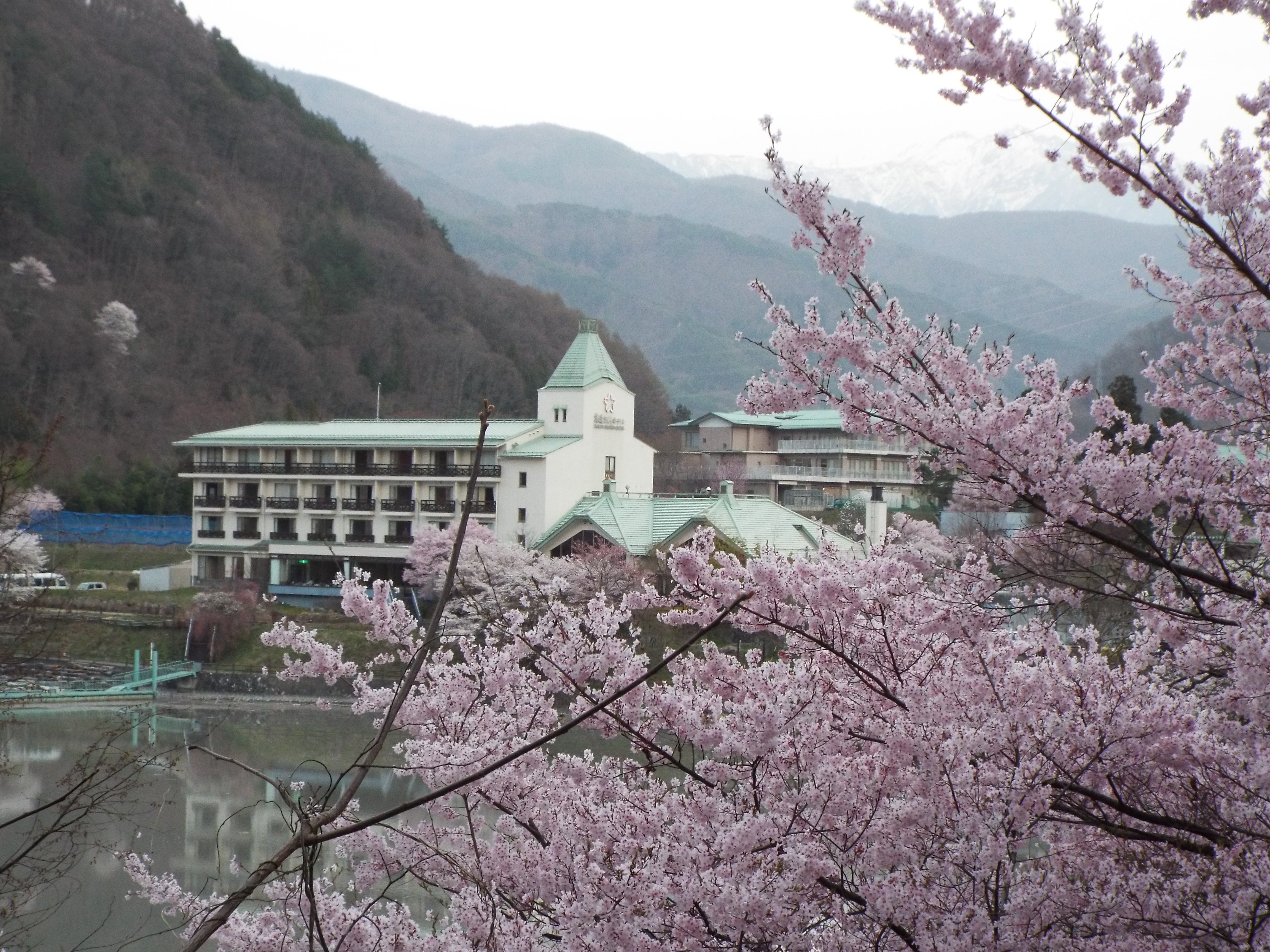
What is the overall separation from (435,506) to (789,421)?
14.1m

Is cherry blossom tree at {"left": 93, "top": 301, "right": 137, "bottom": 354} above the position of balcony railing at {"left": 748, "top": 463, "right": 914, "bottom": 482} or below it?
above

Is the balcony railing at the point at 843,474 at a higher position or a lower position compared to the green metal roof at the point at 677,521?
higher

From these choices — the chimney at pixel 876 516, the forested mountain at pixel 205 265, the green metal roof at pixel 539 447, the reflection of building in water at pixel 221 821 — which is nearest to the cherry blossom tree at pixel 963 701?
the reflection of building in water at pixel 221 821

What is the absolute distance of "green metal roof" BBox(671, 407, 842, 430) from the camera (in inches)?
1372

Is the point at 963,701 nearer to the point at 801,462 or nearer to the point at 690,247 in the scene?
the point at 801,462

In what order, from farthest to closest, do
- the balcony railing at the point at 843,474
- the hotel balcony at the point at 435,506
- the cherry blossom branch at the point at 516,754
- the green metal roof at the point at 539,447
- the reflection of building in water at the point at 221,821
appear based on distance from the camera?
the balcony railing at the point at 843,474 → the hotel balcony at the point at 435,506 → the green metal roof at the point at 539,447 → the reflection of building in water at the point at 221,821 → the cherry blossom branch at the point at 516,754

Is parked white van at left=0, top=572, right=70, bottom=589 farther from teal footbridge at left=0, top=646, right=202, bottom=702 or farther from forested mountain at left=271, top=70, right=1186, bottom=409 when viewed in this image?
forested mountain at left=271, top=70, right=1186, bottom=409

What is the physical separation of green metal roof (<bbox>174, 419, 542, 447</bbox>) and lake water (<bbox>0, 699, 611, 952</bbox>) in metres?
7.81

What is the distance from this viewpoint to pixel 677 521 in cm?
2267

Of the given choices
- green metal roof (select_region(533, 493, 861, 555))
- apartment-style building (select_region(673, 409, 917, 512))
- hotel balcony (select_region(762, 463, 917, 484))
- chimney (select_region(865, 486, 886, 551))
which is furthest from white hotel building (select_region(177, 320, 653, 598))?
hotel balcony (select_region(762, 463, 917, 484))

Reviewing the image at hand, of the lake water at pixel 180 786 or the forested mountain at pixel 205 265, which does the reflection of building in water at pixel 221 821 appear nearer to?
the lake water at pixel 180 786

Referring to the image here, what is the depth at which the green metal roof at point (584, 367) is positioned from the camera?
→ 26625 millimetres

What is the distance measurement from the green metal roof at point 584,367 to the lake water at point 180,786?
10.1 meters

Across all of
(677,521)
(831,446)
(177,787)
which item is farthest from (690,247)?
(177,787)
